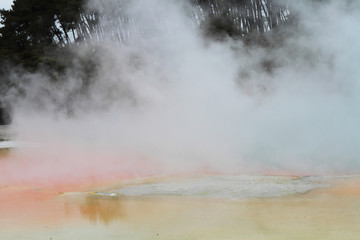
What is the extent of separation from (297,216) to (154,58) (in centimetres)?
801

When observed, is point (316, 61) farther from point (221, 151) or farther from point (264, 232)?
point (264, 232)

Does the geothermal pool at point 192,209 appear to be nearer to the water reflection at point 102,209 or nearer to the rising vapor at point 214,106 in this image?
the water reflection at point 102,209

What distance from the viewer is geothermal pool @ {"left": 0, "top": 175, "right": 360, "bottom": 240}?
4.21 metres

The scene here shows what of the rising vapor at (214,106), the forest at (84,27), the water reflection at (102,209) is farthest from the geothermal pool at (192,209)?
the forest at (84,27)

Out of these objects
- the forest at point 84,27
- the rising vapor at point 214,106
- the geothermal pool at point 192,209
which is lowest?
the geothermal pool at point 192,209

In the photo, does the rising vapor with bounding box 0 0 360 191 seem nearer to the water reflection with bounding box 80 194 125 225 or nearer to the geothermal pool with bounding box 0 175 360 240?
the geothermal pool with bounding box 0 175 360 240

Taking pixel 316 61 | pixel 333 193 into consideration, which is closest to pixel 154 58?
pixel 316 61

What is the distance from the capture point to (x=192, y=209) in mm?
5020

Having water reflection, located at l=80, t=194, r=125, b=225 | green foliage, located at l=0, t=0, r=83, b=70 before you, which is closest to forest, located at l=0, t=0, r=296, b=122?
green foliage, located at l=0, t=0, r=83, b=70

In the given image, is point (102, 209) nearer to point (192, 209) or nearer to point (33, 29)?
point (192, 209)

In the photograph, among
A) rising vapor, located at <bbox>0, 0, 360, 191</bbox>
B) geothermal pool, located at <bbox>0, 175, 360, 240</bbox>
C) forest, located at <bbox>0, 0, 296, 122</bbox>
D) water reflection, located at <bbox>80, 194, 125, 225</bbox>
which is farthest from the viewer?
forest, located at <bbox>0, 0, 296, 122</bbox>

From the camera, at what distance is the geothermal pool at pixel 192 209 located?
421cm

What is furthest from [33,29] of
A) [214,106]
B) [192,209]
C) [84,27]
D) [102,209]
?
[192,209]

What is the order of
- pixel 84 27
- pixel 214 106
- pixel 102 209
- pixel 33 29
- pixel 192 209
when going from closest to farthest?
pixel 192 209 → pixel 102 209 → pixel 214 106 → pixel 84 27 → pixel 33 29
